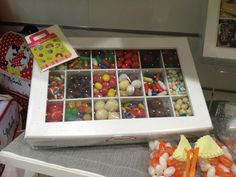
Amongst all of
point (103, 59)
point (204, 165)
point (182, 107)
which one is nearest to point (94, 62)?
point (103, 59)

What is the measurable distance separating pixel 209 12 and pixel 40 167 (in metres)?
0.55

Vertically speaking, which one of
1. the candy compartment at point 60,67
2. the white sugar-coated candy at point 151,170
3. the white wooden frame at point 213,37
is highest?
the white wooden frame at point 213,37

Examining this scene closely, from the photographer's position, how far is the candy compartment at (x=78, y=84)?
70 cm

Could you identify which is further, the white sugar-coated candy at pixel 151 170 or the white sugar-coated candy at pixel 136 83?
the white sugar-coated candy at pixel 136 83

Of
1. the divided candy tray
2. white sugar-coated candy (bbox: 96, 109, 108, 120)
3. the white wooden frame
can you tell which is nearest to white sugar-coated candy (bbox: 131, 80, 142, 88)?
the divided candy tray

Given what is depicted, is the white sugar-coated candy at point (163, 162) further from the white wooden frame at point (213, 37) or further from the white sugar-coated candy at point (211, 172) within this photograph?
the white wooden frame at point (213, 37)

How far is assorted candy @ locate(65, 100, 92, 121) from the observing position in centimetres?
66

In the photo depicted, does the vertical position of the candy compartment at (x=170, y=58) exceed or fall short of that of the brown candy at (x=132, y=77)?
it exceeds it

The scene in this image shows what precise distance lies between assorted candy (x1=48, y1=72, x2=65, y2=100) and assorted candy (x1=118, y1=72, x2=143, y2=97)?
133mm

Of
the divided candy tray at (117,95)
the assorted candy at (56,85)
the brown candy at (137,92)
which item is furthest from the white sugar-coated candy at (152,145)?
the assorted candy at (56,85)

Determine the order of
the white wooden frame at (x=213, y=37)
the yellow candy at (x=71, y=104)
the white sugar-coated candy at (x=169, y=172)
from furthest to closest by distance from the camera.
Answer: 1. the white wooden frame at (x=213, y=37)
2. the yellow candy at (x=71, y=104)
3. the white sugar-coated candy at (x=169, y=172)

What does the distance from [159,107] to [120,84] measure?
0.34 ft

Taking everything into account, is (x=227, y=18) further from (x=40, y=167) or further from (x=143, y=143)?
(x=40, y=167)

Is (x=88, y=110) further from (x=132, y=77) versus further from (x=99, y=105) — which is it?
(x=132, y=77)
